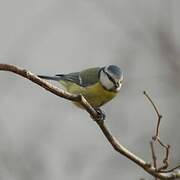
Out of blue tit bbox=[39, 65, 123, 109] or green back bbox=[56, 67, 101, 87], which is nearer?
blue tit bbox=[39, 65, 123, 109]

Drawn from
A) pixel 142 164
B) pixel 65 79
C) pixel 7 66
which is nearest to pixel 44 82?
pixel 7 66

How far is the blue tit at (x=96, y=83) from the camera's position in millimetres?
2875

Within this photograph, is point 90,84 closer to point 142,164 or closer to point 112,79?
point 112,79

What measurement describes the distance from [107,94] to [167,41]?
83 centimetres

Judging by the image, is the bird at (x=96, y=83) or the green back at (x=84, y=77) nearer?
the bird at (x=96, y=83)

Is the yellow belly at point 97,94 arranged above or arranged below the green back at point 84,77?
below

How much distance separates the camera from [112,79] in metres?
2.88

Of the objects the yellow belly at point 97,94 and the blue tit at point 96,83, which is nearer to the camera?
the blue tit at point 96,83

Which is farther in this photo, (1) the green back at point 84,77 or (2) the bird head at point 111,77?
(1) the green back at point 84,77

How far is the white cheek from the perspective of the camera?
116 inches

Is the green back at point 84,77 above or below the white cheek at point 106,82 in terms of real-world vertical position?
above

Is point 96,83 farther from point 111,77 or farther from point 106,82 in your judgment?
point 111,77

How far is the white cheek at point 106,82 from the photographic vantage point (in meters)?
2.94

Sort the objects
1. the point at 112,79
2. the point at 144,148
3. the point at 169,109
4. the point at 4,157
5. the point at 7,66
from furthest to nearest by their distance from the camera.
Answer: the point at 169,109, the point at 144,148, the point at 4,157, the point at 112,79, the point at 7,66
